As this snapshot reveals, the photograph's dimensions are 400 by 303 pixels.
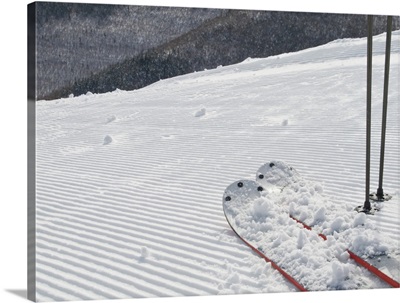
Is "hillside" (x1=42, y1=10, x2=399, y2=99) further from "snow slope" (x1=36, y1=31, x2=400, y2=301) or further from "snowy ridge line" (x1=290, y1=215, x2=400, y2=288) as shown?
"snowy ridge line" (x1=290, y1=215, x2=400, y2=288)

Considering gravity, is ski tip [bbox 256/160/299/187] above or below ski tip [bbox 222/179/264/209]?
above

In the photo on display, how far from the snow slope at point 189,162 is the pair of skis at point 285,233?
0.08m

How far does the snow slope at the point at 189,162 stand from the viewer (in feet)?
13.4

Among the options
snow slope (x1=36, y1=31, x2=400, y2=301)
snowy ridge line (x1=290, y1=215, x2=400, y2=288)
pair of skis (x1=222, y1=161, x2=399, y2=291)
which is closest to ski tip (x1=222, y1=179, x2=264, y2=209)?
pair of skis (x1=222, y1=161, x2=399, y2=291)

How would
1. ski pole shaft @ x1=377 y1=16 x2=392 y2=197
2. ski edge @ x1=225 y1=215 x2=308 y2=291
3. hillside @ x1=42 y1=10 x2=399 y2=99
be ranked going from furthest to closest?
ski pole shaft @ x1=377 y1=16 x2=392 y2=197 → hillside @ x1=42 y1=10 x2=399 y2=99 → ski edge @ x1=225 y1=215 x2=308 y2=291

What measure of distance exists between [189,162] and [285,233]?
1120 millimetres

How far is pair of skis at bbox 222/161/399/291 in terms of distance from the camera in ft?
13.2

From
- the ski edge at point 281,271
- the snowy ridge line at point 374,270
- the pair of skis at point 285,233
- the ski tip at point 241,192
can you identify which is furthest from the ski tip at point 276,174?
the snowy ridge line at point 374,270

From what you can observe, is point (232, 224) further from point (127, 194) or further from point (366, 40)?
point (366, 40)

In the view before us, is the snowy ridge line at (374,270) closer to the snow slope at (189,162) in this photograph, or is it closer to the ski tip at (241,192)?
the snow slope at (189,162)

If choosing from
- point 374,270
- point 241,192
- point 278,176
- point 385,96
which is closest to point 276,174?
point 278,176

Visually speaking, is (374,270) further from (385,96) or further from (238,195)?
(385,96)

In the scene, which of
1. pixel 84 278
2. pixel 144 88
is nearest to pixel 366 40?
pixel 144 88

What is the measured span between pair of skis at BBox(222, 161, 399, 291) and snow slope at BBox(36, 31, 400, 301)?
3.0 inches
